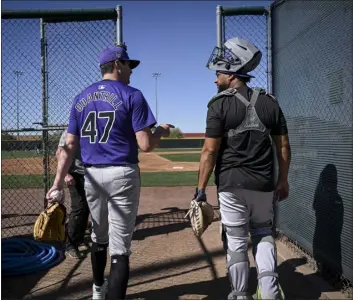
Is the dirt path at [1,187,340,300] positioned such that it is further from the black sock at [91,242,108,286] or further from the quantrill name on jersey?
the quantrill name on jersey

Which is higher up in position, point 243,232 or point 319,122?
point 319,122

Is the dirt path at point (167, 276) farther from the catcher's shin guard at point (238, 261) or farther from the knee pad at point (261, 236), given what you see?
the knee pad at point (261, 236)

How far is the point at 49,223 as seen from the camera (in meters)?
3.42

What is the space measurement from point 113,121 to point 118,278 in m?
1.25

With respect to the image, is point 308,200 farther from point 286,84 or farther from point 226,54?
point 226,54

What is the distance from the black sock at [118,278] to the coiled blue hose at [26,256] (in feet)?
5.75

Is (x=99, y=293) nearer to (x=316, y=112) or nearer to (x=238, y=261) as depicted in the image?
(x=238, y=261)

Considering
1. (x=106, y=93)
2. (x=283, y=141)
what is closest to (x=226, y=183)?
(x=283, y=141)

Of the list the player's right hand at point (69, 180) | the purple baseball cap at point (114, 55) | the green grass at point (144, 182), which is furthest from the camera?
the green grass at point (144, 182)

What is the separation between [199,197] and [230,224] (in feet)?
1.12

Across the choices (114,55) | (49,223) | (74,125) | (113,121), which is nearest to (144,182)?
(49,223)

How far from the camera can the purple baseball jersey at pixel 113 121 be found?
3150 millimetres

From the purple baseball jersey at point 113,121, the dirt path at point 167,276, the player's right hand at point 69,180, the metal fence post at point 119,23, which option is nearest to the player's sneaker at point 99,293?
the dirt path at point 167,276

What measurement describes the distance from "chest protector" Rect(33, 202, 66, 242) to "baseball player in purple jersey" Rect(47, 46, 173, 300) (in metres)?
0.23
